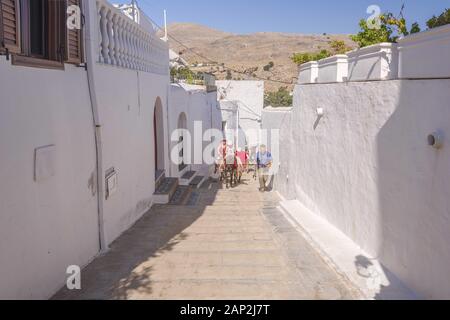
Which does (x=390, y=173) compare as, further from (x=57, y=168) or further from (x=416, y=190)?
(x=57, y=168)

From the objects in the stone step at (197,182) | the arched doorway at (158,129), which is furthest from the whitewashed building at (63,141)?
the stone step at (197,182)

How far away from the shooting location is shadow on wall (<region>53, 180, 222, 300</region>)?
5.06 meters

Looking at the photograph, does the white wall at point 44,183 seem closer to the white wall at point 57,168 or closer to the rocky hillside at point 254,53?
the white wall at point 57,168

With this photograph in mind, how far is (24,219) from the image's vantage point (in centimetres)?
428

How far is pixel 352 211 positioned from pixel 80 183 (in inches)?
154

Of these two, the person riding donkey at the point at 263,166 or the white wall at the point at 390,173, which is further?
the person riding donkey at the point at 263,166

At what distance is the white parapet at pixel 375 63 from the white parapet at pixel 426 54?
0.32m

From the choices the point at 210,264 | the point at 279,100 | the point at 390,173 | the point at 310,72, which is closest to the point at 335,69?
the point at 310,72

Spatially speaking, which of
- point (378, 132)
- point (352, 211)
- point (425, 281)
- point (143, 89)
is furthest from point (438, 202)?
point (143, 89)

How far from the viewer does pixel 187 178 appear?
14.3 metres

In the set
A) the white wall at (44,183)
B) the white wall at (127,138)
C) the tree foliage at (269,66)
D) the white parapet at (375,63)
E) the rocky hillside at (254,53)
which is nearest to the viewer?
the white wall at (44,183)

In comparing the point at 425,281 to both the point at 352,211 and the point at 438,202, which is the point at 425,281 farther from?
the point at 352,211

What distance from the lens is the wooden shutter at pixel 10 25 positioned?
4.19 metres

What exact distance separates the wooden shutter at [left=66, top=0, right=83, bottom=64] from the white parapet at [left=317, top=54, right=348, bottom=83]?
4.26 metres
